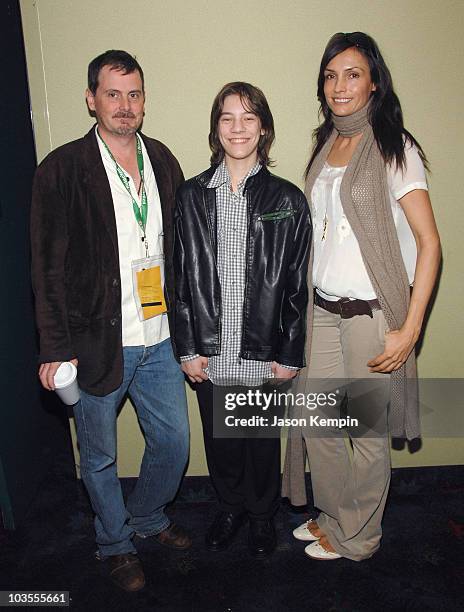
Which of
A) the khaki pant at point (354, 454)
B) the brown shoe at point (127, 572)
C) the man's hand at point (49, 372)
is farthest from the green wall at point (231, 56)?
the brown shoe at point (127, 572)

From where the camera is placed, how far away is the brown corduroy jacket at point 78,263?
1.93 meters

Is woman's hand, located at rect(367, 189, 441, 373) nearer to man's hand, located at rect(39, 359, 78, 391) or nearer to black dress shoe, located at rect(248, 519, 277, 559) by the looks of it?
black dress shoe, located at rect(248, 519, 277, 559)

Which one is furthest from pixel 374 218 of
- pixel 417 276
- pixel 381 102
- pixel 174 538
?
pixel 174 538

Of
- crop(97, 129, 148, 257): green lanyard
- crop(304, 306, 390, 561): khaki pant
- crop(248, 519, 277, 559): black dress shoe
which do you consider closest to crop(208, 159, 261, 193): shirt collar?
crop(97, 129, 148, 257): green lanyard

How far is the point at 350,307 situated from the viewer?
6.89 ft

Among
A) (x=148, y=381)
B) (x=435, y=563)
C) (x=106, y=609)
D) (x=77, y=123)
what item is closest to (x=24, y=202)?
(x=77, y=123)

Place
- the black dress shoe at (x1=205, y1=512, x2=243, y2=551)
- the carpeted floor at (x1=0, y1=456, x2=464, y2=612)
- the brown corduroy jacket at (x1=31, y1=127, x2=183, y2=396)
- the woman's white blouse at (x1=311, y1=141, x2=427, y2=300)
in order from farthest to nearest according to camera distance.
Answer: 1. the black dress shoe at (x1=205, y1=512, x2=243, y2=551)
2. the carpeted floor at (x1=0, y1=456, x2=464, y2=612)
3. the woman's white blouse at (x1=311, y1=141, x2=427, y2=300)
4. the brown corduroy jacket at (x1=31, y1=127, x2=183, y2=396)

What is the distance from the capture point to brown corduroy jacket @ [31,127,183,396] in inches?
75.8

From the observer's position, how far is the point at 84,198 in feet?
6.37

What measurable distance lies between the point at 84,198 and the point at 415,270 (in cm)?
124

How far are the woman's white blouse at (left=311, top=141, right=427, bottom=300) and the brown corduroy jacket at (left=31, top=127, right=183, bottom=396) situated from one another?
79 cm

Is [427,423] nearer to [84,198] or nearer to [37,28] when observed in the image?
[84,198]

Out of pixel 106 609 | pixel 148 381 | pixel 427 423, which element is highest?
pixel 148 381

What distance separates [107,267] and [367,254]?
95 cm
